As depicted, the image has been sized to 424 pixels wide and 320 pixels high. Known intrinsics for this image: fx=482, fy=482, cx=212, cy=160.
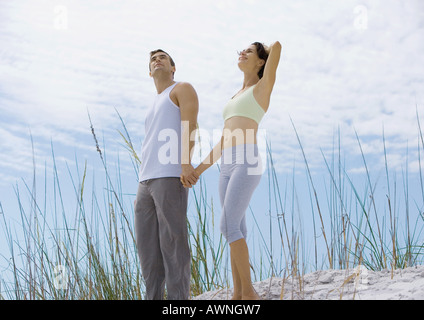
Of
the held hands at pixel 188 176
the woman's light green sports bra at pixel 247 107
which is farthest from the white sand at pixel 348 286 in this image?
the woman's light green sports bra at pixel 247 107

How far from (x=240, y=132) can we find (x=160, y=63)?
81 centimetres

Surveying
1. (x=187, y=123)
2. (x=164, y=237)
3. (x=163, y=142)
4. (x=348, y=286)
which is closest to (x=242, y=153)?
(x=187, y=123)

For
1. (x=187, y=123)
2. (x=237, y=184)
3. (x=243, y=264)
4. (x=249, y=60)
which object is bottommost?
(x=243, y=264)

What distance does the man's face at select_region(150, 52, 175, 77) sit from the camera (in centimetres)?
314

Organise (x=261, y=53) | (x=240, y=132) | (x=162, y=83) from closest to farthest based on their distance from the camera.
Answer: (x=240, y=132), (x=261, y=53), (x=162, y=83)

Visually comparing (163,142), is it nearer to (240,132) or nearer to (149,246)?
(240,132)

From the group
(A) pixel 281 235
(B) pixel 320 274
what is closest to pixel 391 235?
(B) pixel 320 274

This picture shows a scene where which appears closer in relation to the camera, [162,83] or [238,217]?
[238,217]

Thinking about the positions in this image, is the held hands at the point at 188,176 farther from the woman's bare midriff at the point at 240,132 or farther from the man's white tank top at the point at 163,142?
the woman's bare midriff at the point at 240,132

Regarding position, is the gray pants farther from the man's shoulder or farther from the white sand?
the man's shoulder

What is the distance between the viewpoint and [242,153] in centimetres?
265

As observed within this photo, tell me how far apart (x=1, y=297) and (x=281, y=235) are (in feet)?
6.83

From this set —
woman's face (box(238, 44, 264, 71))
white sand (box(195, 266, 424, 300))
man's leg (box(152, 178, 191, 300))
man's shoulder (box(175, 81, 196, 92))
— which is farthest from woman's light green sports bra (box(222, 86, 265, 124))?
white sand (box(195, 266, 424, 300))
